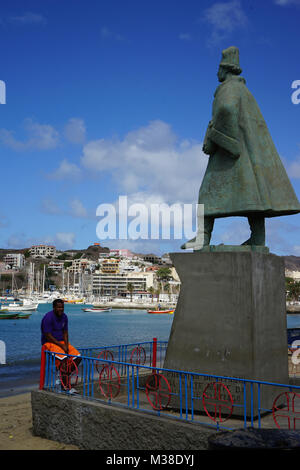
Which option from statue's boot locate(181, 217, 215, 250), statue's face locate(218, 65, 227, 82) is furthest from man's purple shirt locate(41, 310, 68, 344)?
statue's face locate(218, 65, 227, 82)

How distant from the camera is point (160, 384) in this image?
6285 mm

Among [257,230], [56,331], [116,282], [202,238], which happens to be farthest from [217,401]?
[116,282]

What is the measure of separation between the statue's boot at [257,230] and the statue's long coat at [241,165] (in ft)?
0.41

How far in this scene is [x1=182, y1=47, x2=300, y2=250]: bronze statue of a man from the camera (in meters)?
6.30

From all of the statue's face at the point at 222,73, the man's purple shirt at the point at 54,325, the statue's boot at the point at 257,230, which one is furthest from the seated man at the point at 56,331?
the statue's face at the point at 222,73

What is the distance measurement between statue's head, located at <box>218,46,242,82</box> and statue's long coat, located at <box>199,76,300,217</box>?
146 millimetres

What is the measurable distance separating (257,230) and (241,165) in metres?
0.97

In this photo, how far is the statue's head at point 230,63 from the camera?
6715mm

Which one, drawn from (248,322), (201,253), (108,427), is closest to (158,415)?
(108,427)

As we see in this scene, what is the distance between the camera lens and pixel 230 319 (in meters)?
5.76

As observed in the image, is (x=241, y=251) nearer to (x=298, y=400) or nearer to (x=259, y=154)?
(x=259, y=154)

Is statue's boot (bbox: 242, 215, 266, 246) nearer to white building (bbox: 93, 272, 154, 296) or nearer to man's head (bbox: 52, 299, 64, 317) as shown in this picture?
man's head (bbox: 52, 299, 64, 317)

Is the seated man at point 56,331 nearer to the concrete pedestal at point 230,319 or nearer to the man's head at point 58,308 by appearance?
the man's head at point 58,308
